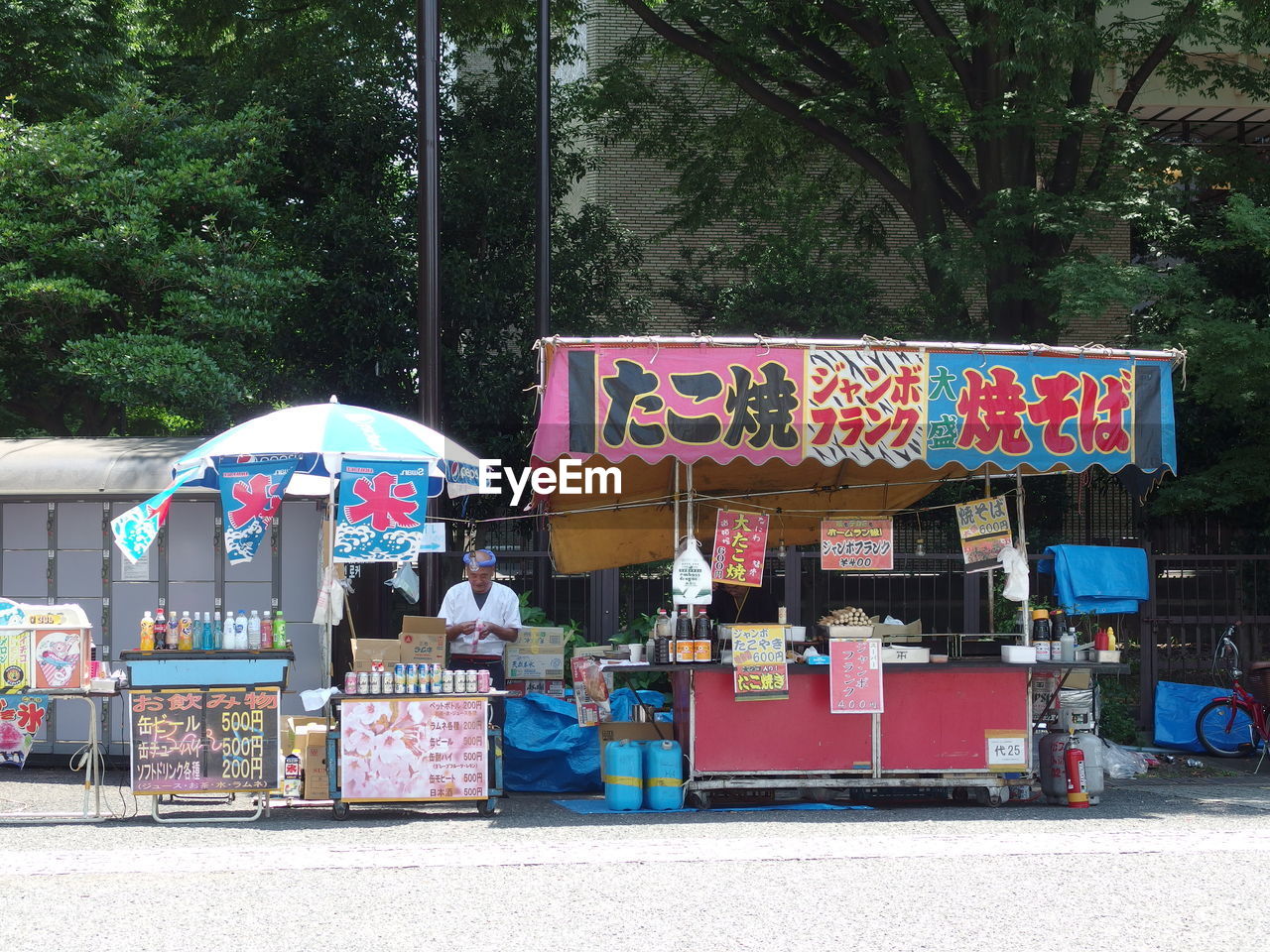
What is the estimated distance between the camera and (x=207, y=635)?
32.0 feet

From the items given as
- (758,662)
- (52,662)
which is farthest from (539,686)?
(52,662)

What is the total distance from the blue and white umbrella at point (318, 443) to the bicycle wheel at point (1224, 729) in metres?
8.69

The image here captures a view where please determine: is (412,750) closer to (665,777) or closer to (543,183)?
(665,777)

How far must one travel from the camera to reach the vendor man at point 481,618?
1152 cm

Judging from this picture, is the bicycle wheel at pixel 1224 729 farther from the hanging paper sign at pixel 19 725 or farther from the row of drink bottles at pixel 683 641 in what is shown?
the hanging paper sign at pixel 19 725

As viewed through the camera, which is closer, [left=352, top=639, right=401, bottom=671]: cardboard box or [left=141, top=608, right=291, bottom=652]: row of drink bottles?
[left=141, top=608, right=291, bottom=652]: row of drink bottles

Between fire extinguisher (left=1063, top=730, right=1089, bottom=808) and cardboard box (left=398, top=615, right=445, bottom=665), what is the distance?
4.97 m

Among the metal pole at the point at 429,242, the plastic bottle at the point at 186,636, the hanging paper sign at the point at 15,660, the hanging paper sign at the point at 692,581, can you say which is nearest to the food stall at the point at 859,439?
the hanging paper sign at the point at 692,581

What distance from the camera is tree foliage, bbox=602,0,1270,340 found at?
16703mm

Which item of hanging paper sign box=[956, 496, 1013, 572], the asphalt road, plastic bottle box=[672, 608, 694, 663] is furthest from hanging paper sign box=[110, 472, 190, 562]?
hanging paper sign box=[956, 496, 1013, 572]

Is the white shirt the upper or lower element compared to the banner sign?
lower

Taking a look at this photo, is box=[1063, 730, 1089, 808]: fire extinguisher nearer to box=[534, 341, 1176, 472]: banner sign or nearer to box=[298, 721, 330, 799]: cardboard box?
box=[534, 341, 1176, 472]: banner sign

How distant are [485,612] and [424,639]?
119 centimetres

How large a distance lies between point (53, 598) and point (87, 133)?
666cm
